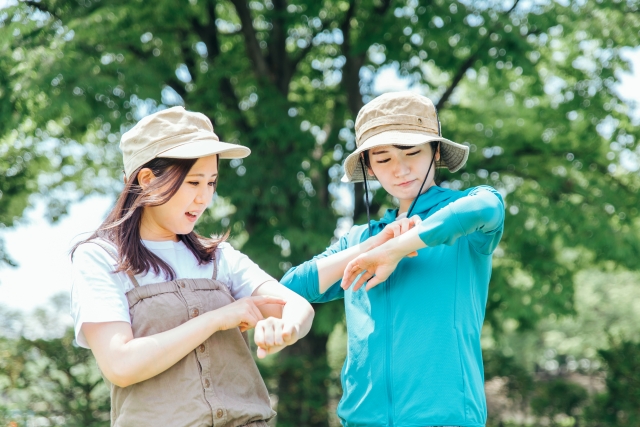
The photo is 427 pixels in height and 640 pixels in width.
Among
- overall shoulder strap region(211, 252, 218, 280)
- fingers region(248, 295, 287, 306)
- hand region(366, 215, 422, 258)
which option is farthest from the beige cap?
hand region(366, 215, 422, 258)

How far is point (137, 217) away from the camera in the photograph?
6.97 feet

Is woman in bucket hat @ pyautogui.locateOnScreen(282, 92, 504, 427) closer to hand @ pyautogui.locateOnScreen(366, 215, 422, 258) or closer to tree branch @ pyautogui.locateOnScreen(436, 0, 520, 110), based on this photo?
hand @ pyautogui.locateOnScreen(366, 215, 422, 258)

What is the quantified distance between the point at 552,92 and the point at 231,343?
875cm

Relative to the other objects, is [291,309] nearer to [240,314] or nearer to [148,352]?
[240,314]

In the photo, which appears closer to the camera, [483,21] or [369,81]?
[483,21]

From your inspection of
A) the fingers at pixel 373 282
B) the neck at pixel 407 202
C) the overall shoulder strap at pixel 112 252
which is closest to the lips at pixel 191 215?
the overall shoulder strap at pixel 112 252

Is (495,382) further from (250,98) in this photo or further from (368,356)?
(368,356)

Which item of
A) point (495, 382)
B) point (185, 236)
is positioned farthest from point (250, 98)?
point (185, 236)

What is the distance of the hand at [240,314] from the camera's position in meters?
1.94

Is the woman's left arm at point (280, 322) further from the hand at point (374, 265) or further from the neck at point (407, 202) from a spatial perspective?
the neck at point (407, 202)

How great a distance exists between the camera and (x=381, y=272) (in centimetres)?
221

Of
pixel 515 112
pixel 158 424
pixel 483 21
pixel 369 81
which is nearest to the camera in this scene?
pixel 158 424

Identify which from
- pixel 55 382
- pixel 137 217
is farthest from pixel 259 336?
A: pixel 55 382

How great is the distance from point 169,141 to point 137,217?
0.80 feet
